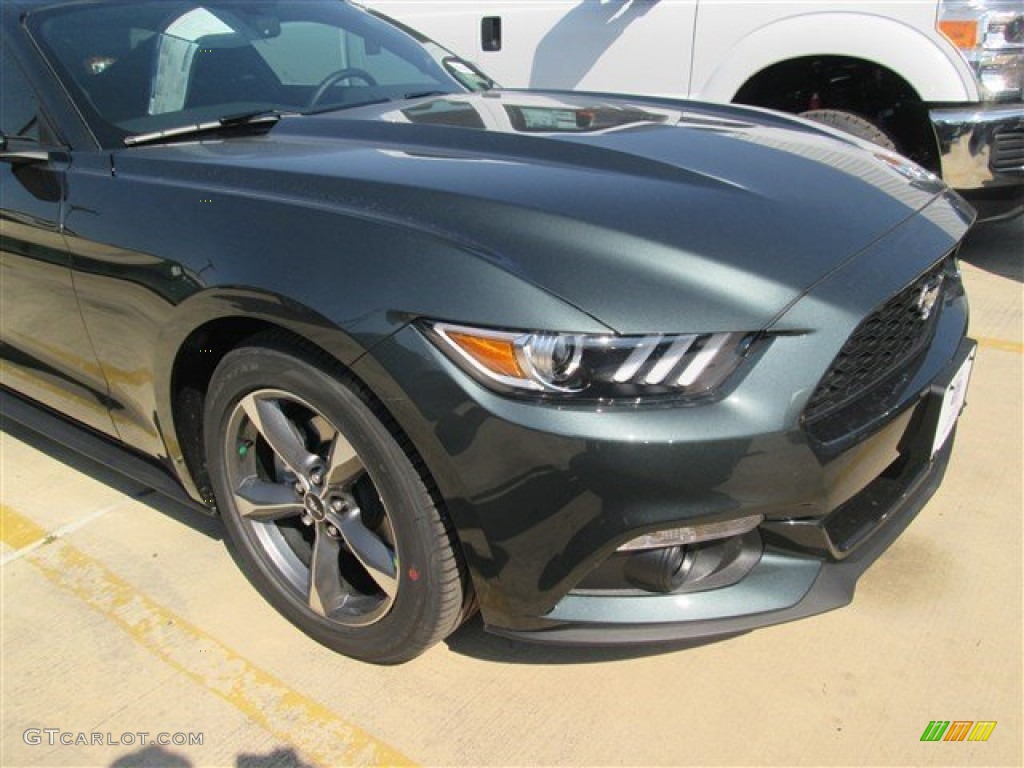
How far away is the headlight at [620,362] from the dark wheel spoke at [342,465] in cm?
48

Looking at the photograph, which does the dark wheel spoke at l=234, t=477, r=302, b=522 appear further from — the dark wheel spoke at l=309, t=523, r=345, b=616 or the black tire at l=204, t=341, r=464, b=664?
the dark wheel spoke at l=309, t=523, r=345, b=616

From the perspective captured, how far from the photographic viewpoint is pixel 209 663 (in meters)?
2.20

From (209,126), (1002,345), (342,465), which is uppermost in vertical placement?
(209,126)

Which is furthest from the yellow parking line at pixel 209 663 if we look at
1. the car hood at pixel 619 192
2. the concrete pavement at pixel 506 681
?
the car hood at pixel 619 192

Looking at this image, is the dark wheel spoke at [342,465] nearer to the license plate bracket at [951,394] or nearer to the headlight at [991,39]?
the license plate bracket at [951,394]

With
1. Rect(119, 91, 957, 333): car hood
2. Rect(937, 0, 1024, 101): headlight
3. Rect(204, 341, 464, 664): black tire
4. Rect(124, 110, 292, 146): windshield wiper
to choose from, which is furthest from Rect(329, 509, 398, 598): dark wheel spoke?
Rect(937, 0, 1024, 101): headlight

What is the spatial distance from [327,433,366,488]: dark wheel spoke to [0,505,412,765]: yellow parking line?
0.57 metres

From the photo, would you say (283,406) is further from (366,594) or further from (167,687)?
(167,687)

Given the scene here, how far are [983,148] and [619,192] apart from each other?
3133 mm

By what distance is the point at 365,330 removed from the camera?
5.54 ft

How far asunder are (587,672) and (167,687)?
3.49 ft

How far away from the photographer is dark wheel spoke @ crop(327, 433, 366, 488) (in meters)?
1.87

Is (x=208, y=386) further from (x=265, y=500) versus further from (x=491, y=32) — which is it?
(x=491, y=32)

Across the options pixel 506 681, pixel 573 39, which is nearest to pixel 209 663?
pixel 506 681
